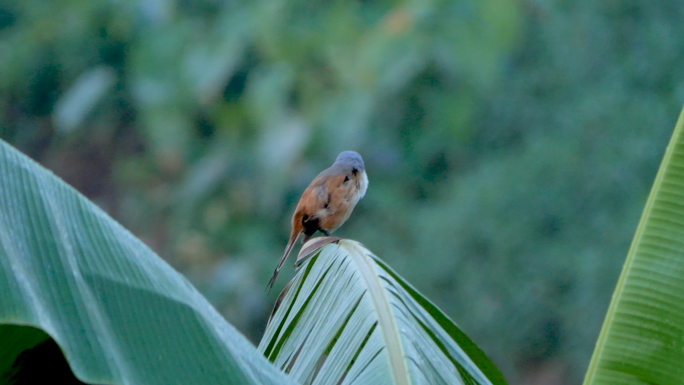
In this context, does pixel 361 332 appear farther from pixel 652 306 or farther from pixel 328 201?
pixel 328 201

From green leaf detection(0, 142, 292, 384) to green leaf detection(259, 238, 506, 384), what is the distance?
35cm

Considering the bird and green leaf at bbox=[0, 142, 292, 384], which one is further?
the bird

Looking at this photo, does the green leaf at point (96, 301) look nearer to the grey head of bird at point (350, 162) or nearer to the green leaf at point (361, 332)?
the green leaf at point (361, 332)

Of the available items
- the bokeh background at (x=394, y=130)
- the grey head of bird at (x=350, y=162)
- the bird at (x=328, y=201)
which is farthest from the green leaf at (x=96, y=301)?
the bokeh background at (x=394, y=130)

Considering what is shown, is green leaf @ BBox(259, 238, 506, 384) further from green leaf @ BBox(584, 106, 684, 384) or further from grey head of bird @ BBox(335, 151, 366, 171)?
grey head of bird @ BBox(335, 151, 366, 171)

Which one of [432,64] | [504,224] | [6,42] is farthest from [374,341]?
[6,42]

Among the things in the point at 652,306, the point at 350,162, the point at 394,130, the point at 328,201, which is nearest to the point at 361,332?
the point at 652,306

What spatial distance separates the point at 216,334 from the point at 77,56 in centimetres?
1015

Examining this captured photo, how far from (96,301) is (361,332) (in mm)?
743

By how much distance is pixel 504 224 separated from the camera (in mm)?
6680

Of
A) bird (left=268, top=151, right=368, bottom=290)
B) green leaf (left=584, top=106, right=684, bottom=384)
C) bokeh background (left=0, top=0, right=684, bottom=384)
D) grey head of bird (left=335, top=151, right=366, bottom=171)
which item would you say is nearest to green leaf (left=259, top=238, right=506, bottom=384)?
green leaf (left=584, top=106, right=684, bottom=384)

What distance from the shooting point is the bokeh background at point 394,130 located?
657 cm

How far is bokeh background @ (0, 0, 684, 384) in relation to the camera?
6574 millimetres

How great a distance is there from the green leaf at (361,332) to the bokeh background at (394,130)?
4.42 meters
